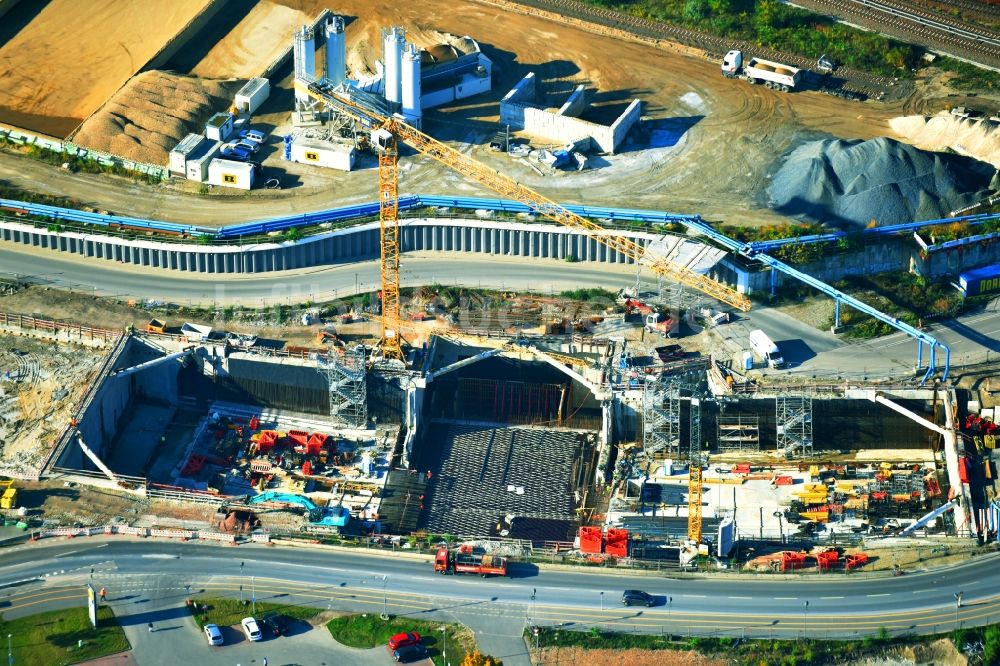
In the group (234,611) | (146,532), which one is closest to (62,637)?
(234,611)

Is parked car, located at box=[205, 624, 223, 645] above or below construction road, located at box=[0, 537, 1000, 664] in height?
below

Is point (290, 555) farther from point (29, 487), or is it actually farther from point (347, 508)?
point (29, 487)

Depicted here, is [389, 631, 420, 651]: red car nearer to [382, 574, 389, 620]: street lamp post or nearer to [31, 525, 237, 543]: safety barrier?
[382, 574, 389, 620]: street lamp post

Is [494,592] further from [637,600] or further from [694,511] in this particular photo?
[694,511]

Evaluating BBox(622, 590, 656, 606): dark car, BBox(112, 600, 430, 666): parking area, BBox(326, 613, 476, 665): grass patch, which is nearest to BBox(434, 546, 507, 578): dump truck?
BBox(326, 613, 476, 665): grass patch

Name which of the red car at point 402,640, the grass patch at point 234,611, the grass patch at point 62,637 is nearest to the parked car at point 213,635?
the grass patch at point 234,611

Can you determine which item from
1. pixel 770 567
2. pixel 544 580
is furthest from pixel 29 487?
pixel 770 567
